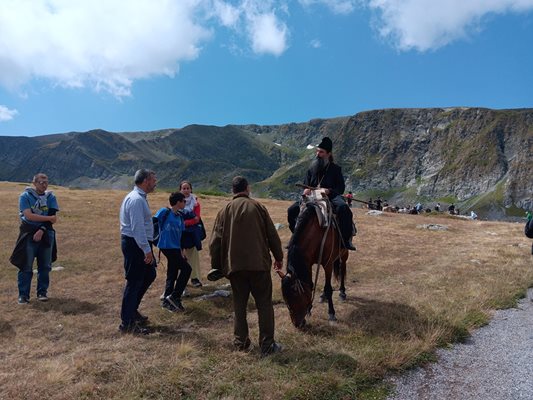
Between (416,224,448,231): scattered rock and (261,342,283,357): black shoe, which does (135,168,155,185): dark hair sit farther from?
(416,224,448,231): scattered rock

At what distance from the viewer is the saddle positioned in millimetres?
8156

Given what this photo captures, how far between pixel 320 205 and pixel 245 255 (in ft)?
8.20

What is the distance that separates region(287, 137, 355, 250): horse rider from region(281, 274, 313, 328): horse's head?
198cm

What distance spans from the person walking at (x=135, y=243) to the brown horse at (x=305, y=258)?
2.48 m

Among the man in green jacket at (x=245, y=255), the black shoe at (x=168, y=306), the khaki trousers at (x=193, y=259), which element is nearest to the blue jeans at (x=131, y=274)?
the black shoe at (x=168, y=306)

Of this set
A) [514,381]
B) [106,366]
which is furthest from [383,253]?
[106,366]

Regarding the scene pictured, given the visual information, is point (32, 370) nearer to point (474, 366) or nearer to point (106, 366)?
point (106, 366)

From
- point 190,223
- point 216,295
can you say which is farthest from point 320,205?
point 190,223

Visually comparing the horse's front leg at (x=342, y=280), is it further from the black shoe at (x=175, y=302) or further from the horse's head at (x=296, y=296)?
the black shoe at (x=175, y=302)

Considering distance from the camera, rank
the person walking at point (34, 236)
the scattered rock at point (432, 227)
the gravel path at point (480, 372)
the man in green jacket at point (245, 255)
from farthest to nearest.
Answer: the scattered rock at point (432, 227), the person walking at point (34, 236), the man in green jacket at point (245, 255), the gravel path at point (480, 372)

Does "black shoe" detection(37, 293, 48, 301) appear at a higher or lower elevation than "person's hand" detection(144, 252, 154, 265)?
lower

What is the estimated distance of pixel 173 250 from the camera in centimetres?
924

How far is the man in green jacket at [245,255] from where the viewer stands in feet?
21.0

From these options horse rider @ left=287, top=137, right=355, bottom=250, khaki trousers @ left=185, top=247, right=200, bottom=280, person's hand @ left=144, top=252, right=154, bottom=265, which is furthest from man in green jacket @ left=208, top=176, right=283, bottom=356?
khaki trousers @ left=185, top=247, right=200, bottom=280
